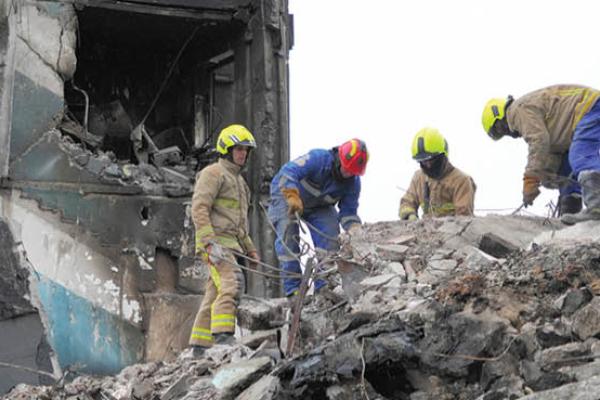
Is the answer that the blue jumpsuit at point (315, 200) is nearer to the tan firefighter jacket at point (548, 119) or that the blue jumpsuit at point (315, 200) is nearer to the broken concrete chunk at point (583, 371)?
the tan firefighter jacket at point (548, 119)

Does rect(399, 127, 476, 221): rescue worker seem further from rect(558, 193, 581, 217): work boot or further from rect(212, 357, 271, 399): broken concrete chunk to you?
rect(212, 357, 271, 399): broken concrete chunk

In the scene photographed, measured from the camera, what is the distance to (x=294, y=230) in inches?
322

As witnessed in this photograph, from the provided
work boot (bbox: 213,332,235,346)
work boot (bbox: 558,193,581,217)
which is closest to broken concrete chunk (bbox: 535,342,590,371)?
work boot (bbox: 213,332,235,346)

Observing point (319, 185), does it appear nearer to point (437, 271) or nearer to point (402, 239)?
point (402, 239)

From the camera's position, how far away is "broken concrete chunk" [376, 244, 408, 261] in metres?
6.48

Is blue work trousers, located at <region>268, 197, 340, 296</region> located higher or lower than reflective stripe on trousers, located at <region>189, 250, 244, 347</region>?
higher

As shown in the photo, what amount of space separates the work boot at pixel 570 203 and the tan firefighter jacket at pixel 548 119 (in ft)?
0.95

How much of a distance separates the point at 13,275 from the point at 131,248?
1234mm

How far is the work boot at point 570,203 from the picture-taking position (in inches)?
296

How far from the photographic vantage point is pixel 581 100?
713 centimetres

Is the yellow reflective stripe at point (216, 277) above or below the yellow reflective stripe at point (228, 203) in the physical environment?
below

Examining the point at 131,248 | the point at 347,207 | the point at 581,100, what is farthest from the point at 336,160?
the point at 131,248

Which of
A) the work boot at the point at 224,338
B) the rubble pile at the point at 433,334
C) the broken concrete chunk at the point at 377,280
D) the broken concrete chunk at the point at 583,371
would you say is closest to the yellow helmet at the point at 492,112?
the rubble pile at the point at 433,334

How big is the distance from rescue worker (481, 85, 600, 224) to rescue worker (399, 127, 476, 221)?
24.9 inches
